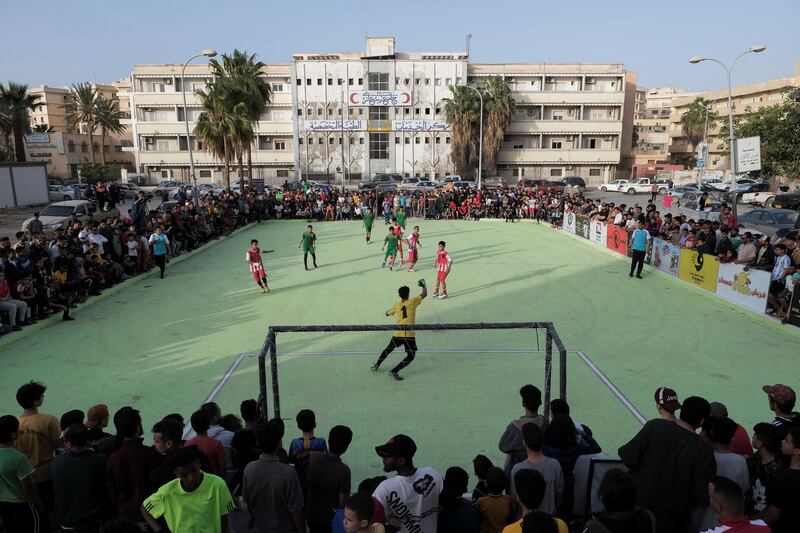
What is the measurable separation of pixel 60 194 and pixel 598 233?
41182 millimetres

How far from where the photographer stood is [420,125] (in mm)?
60812

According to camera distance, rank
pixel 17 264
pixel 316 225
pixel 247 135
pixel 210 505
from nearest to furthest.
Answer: pixel 210 505 < pixel 17 264 < pixel 316 225 < pixel 247 135

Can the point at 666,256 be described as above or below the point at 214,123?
below

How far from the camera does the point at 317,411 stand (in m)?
8.15

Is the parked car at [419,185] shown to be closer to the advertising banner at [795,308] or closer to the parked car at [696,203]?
the parked car at [696,203]

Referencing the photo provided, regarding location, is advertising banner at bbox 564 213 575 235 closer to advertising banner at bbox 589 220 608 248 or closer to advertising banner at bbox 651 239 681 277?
advertising banner at bbox 589 220 608 248

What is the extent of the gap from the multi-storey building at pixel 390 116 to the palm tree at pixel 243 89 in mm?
19337

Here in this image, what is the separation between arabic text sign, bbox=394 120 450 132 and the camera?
60.6 metres

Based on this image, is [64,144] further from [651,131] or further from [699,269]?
[651,131]

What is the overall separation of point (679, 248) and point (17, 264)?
18.0 metres

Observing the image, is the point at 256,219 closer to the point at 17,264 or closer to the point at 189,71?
the point at 17,264

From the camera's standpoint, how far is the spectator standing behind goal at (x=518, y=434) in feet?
16.5

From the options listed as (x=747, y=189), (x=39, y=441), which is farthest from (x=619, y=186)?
(x=39, y=441)

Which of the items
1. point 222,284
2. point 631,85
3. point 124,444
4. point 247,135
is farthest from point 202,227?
point 631,85
